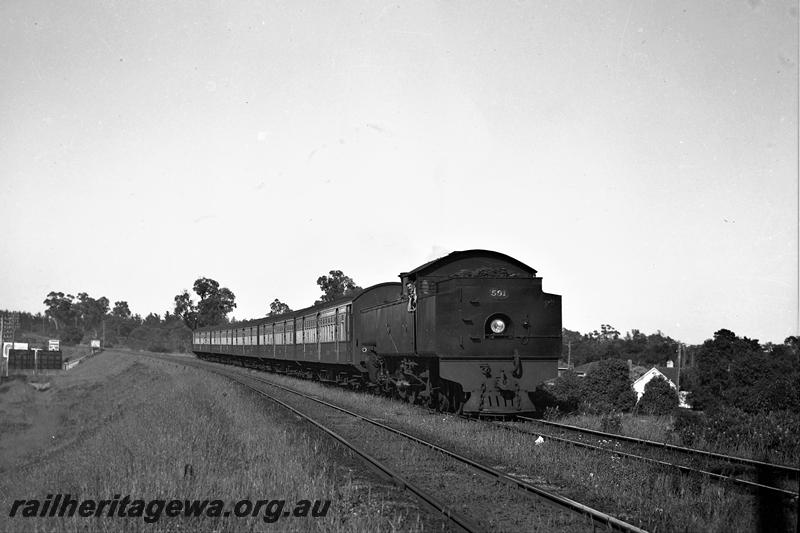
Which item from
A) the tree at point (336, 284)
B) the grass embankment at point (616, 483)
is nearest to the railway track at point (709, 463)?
the grass embankment at point (616, 483)

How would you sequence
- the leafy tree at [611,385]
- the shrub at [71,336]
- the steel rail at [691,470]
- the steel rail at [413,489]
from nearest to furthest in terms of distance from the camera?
1. the steel rail at [413,489]
2. the steel rail at [691,470]
3. the leafy tree at [611,385]
4. the shrub at [71,336]

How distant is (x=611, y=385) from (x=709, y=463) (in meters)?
23.4

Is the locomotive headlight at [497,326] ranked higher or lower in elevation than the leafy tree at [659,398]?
higher

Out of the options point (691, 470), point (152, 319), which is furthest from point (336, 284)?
point (152, 319)

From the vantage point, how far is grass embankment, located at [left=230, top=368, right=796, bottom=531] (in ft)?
23.2

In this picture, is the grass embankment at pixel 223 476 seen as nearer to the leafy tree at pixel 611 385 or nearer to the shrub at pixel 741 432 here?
the shrub at pixel 741 432

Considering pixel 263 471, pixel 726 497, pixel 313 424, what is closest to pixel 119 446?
pixel 313 424

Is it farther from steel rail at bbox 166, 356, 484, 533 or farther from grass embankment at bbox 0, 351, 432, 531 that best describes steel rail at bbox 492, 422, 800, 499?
grass embankment at bbox 0, 351, 432, 531

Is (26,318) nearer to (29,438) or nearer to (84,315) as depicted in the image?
(84,315)

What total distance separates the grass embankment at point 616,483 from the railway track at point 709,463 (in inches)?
7.9

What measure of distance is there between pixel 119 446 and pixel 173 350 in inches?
4667

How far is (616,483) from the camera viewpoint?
8703 mm

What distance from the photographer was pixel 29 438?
120 feet

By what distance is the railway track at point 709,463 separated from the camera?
8516 millimetres
